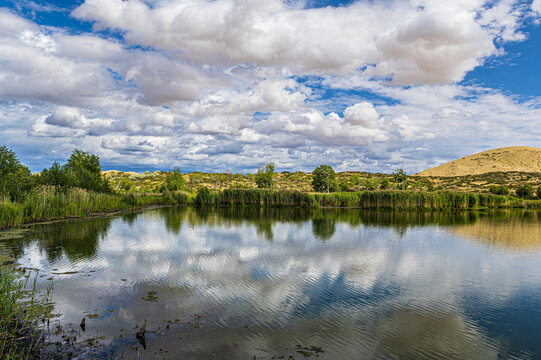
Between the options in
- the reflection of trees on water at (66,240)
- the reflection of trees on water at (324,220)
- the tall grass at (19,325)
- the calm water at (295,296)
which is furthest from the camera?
the reflection of trees on water at (324,220)

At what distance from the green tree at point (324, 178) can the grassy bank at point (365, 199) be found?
13.2 metres

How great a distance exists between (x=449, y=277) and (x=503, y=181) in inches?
3528

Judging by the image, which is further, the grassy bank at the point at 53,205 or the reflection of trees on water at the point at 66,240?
the grassy bank at the point at 53,205

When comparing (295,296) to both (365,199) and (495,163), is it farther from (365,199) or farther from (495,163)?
(495,163)

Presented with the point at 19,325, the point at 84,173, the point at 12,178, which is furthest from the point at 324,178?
the point at 19,325

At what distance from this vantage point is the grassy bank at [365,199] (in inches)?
1714

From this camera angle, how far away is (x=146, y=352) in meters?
6.34

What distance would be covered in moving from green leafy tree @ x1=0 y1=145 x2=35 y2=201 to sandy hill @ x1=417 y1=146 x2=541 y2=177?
12401 centimetres

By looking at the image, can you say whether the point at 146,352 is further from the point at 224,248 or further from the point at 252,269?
the point at 224,248

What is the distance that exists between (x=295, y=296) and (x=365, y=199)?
37.8 m

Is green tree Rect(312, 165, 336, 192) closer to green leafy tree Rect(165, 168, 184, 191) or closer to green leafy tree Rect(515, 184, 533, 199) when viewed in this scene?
green leafy tree Rect(165, 168, 184, 191)

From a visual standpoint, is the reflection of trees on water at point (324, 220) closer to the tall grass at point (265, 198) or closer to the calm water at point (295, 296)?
the calm water at point (295, 296)

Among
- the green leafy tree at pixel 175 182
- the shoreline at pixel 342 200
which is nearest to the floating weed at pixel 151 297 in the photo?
the shoreline at pixel 342 200

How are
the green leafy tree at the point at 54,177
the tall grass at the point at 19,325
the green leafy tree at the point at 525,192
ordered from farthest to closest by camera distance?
the green leafy tree at the point at 525,192
the green leafy tree at the point at 54,177
the tall grass at the point at 19,325
